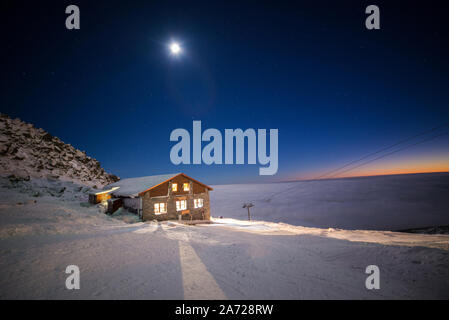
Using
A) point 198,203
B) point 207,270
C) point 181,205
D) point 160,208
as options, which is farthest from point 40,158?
point 207,270

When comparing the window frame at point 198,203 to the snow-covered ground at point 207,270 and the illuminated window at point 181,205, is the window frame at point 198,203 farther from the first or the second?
the snow-covered ground at point 207,270

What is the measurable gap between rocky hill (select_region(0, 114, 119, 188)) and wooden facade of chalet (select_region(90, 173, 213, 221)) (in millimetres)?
13503

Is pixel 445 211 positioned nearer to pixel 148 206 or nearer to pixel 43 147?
pixel 148 206

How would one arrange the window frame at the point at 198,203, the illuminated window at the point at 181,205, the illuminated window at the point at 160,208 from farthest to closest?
the window frame at the point at 198,203, the illuminated window at the point at 181,205, the illuminated window at the point at 160,208

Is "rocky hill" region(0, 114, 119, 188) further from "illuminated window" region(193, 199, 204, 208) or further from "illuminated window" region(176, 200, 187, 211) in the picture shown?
"illuminated window" region(193, 199, 204, 208)

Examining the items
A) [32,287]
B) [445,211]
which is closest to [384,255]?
[32,287]

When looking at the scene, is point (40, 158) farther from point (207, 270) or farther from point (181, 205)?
point (207, 270)

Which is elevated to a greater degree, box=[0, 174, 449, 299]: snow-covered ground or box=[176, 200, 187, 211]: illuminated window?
box=[0, 174, 449, 299]: snow-covered ground

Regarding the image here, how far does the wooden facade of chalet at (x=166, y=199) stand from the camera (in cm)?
2003

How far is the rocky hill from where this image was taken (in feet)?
80.1

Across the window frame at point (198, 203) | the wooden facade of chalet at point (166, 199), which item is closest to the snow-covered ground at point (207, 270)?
the wooden facade of chalet at point (166, 199)

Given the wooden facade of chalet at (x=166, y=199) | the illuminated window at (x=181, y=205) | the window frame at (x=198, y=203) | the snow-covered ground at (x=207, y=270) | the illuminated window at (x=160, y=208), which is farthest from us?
the window frame at (x=198, y=203)

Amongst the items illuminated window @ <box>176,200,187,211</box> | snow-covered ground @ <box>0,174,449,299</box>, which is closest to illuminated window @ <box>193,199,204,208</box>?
illuminated window @ <box>176,200,187,211</box>
